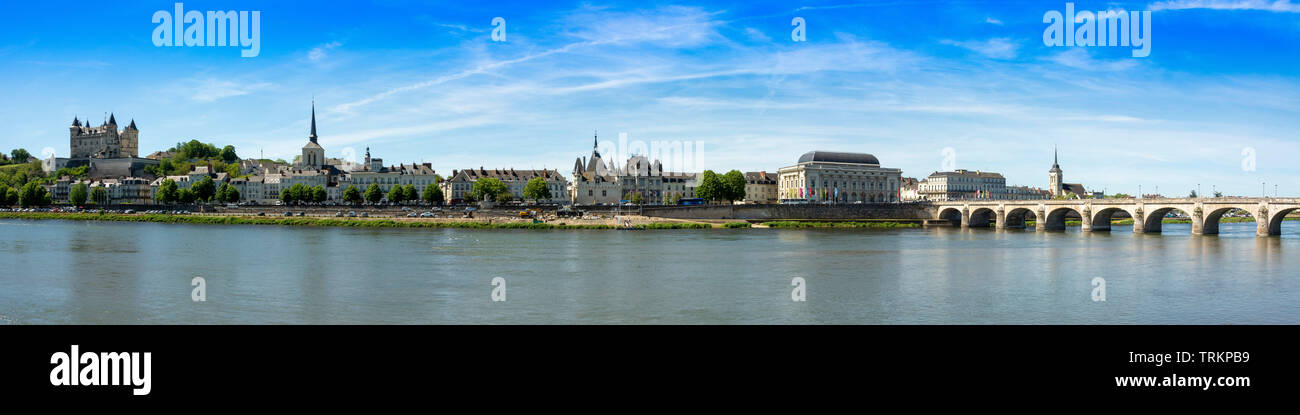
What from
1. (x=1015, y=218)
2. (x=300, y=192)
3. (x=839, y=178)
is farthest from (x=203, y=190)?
(x=1015, y=218)

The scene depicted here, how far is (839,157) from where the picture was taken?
407ft

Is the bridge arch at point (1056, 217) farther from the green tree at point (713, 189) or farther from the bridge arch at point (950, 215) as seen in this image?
the green tree at point (713, 189)

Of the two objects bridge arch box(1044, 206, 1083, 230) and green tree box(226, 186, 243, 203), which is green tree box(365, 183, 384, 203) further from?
bridge arch box(1044, 206, 1083, 230)

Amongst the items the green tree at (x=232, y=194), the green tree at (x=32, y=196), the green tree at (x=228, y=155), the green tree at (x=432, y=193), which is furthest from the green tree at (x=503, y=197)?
the green tree at (x=228, y=155)

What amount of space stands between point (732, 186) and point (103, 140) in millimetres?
123891

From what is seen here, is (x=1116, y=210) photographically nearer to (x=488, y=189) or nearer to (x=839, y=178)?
(x=839, y=178)

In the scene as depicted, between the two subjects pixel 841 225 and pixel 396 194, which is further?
pixel 396 194

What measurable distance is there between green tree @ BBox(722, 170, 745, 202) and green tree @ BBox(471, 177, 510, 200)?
1086 inches

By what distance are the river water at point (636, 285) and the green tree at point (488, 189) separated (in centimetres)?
5919
